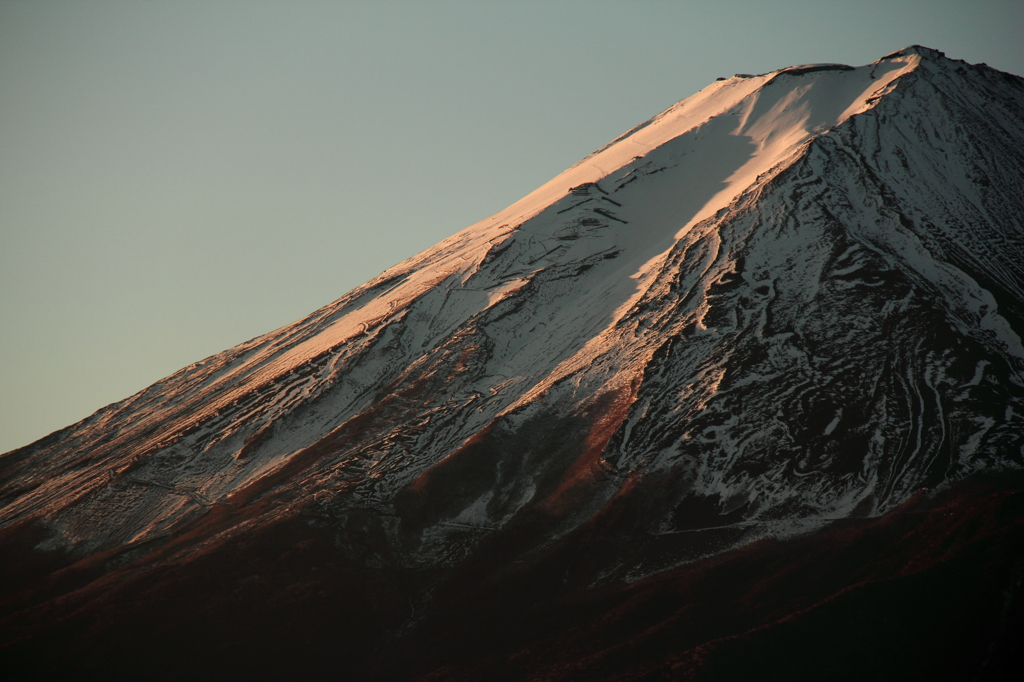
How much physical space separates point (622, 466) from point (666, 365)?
11.1 meters

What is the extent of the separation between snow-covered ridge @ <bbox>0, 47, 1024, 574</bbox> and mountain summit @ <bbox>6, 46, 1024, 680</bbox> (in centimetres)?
30

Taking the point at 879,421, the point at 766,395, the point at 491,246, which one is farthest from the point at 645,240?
the point at 879,421

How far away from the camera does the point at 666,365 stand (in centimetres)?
6147

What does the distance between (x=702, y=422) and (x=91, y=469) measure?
56488 mm

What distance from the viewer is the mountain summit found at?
43.2 metres

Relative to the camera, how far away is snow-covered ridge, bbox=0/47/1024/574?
52.2 meters

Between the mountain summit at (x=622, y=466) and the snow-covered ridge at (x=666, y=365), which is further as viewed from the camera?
the snow-covered ridge at (x=666, y=365)

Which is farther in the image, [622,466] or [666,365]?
[666,365]

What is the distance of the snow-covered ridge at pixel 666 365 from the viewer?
171ft

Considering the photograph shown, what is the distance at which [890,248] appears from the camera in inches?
2635

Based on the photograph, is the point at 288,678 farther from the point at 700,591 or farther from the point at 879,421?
the point at 879,421

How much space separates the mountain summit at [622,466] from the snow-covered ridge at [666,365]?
0.98 feet

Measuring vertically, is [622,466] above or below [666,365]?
below

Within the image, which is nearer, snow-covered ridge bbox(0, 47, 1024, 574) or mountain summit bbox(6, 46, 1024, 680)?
mountain summit bbox(6, 46, 1024, 680)
